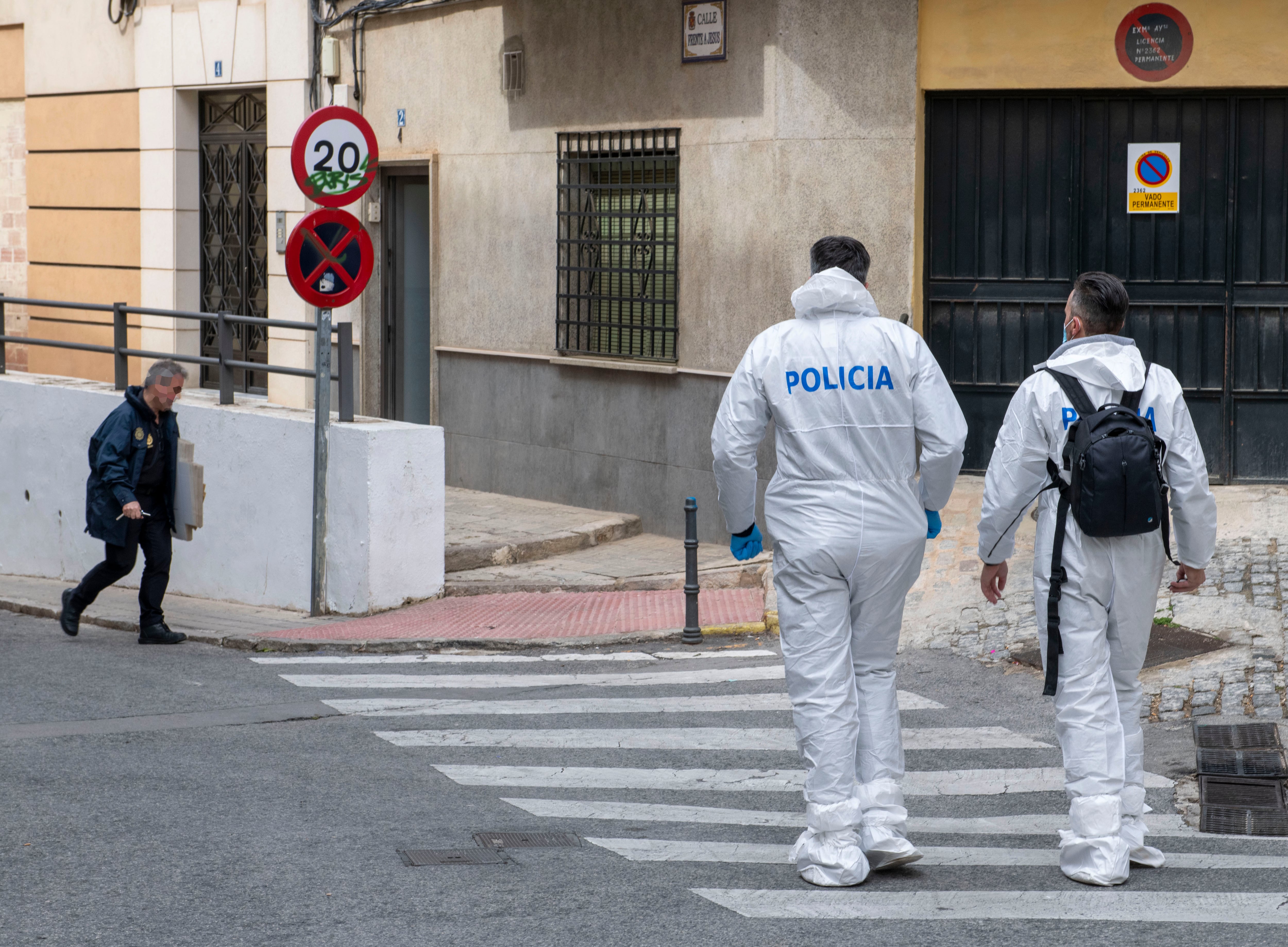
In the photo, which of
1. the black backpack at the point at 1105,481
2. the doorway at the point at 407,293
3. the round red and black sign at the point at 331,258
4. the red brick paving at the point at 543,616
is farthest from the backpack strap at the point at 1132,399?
the doorway at the point at 407,293

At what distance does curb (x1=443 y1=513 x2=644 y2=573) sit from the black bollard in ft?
6.70

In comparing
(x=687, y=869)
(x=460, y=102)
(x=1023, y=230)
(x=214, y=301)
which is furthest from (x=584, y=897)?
(x=214, y=301)

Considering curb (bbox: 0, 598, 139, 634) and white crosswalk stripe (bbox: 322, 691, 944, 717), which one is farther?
curb (bbox: 0, 598, 139, 634)

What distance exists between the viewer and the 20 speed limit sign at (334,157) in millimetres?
10039

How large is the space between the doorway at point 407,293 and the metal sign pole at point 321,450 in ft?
15.9

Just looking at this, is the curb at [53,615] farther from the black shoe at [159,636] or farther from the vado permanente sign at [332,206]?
the vado permanente sign at [332,206]

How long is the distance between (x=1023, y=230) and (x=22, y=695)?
726 centimetres

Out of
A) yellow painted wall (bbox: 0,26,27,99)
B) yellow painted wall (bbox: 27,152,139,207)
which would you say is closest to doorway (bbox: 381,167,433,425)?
yellow painted wall (bbox: 27,152,139,207)

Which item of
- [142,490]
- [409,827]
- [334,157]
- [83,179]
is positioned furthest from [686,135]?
[83,179]

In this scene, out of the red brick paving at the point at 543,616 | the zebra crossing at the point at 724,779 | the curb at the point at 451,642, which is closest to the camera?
the zebra crossing at the point at 724,779

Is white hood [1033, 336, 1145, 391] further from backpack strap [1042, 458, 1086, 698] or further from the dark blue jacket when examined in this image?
the dark blue jacket

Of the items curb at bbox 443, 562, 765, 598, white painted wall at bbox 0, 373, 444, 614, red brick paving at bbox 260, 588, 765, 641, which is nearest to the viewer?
red brick paving at bbox 260, 588, 765, 641

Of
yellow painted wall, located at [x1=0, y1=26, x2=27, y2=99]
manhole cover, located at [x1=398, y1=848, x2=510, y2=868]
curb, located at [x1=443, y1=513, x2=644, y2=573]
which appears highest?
yellow painted wall, located at [x1=0, y1=26, x2=27, y2=99]

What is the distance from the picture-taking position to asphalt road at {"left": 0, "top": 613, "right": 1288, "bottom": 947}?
15.6 feet
